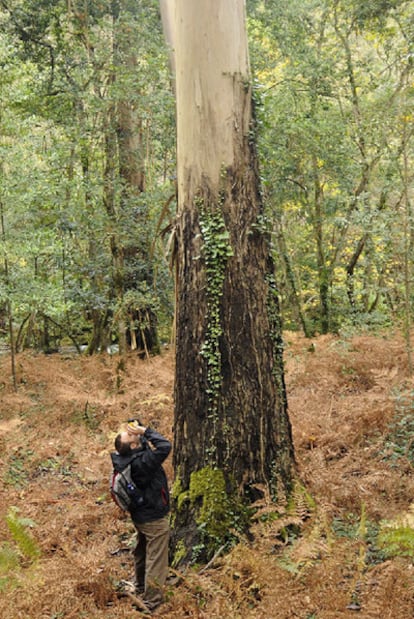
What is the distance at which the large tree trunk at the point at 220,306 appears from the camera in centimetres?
499

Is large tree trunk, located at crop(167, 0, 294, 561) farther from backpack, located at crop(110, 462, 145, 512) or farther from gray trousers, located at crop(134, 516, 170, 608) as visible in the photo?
backpack, located at crop(110, 462, 145, 512)

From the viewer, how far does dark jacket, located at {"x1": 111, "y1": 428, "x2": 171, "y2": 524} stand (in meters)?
4.84

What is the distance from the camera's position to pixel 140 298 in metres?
12.8

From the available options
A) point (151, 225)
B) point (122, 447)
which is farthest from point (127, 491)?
point (151, 225)

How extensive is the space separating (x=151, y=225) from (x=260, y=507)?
31.5ft

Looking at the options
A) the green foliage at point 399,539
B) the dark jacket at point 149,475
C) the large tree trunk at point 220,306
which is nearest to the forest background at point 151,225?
the large tree trunk at point 220,306

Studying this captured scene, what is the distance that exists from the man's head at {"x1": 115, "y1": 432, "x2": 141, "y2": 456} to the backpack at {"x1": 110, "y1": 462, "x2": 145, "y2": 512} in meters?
0.13

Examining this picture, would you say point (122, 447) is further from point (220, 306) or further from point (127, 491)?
point (220, 306)

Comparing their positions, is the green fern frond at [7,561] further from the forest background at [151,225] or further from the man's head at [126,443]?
the man's head at [126,443]

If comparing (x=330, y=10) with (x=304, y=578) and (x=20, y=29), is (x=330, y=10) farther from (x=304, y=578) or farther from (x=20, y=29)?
(x=304, y=578)

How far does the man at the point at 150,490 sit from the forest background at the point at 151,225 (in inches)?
32.3

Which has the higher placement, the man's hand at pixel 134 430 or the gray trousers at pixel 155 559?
the man's hand at pixel 134 430

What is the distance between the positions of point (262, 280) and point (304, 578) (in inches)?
102

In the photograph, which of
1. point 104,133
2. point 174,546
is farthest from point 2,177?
point 174,546
